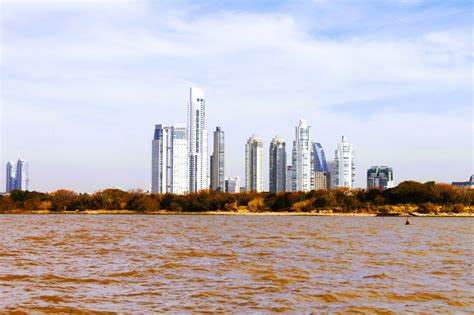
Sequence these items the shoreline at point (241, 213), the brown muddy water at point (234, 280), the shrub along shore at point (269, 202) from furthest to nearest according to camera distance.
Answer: the shrub along shore at point (269, 202) < the shoreline at point (241, 213) < the brown muddy water at point (234, 280)

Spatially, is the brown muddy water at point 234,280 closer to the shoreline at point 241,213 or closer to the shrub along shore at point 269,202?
the shoreline at point 241,213

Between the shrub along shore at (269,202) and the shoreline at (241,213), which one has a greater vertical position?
the shrub along shore at (269,202)

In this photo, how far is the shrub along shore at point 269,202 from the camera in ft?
415

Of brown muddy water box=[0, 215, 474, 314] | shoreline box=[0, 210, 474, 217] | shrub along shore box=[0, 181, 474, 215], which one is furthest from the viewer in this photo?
shrub along shore box=[0, 181, 474, 215]

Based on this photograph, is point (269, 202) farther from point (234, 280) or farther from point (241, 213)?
point (234, 280)

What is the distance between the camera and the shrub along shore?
415 feet

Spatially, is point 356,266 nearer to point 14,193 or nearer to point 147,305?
point 147,305

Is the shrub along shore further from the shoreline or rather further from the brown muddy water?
the brown muddy water

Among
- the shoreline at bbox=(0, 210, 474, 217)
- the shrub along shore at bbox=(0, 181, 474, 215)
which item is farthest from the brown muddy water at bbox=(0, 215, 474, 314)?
the shrub along shore at bbox=(0, 181, 474, 215)

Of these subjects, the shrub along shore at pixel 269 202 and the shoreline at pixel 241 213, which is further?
the shrub along shore at pixel 269 202

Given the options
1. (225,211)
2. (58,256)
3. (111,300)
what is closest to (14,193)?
(225,211)

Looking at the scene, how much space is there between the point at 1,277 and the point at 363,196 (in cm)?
11978

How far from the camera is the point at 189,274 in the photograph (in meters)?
22.0

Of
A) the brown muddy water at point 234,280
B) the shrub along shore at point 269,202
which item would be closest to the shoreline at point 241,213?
the shrub along shore at point 269,202
